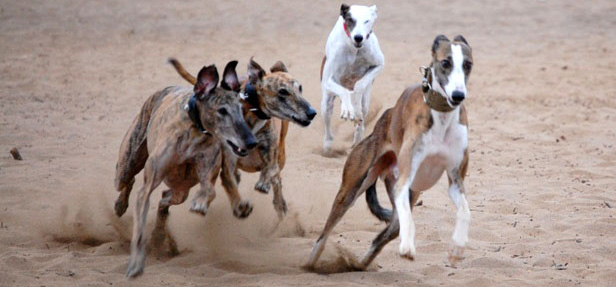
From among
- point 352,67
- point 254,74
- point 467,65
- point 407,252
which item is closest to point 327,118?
point 352,67

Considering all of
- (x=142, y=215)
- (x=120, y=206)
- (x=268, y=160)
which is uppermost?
(x=268, y=160)

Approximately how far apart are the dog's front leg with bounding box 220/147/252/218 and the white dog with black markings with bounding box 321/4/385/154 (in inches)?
132

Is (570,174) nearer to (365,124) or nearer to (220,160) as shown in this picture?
(365,124)

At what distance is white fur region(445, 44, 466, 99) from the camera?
5708mm

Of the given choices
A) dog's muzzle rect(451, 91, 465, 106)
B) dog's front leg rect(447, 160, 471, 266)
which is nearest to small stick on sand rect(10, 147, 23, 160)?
dog's front leg rect(447, 160, 471, 266)

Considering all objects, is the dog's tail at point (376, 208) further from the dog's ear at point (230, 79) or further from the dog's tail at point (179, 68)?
the dog's tail at point (179, 68)

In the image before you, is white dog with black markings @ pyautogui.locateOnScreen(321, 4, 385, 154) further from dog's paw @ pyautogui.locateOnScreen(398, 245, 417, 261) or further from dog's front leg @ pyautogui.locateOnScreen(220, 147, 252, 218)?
dog's paw @ pyautogui.locateOnScreen(398, 245, 417, 261)

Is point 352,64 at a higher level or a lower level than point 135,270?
higher

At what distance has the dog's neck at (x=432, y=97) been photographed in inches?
234

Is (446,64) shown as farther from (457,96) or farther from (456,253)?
(456,253)

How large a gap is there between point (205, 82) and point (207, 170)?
60 centimetres

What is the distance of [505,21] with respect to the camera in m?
19.1

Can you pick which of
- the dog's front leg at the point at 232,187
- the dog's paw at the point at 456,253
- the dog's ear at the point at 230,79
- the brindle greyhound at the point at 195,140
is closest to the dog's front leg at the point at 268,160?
the dog's front leg at the point at 232,187

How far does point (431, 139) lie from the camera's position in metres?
6.05
